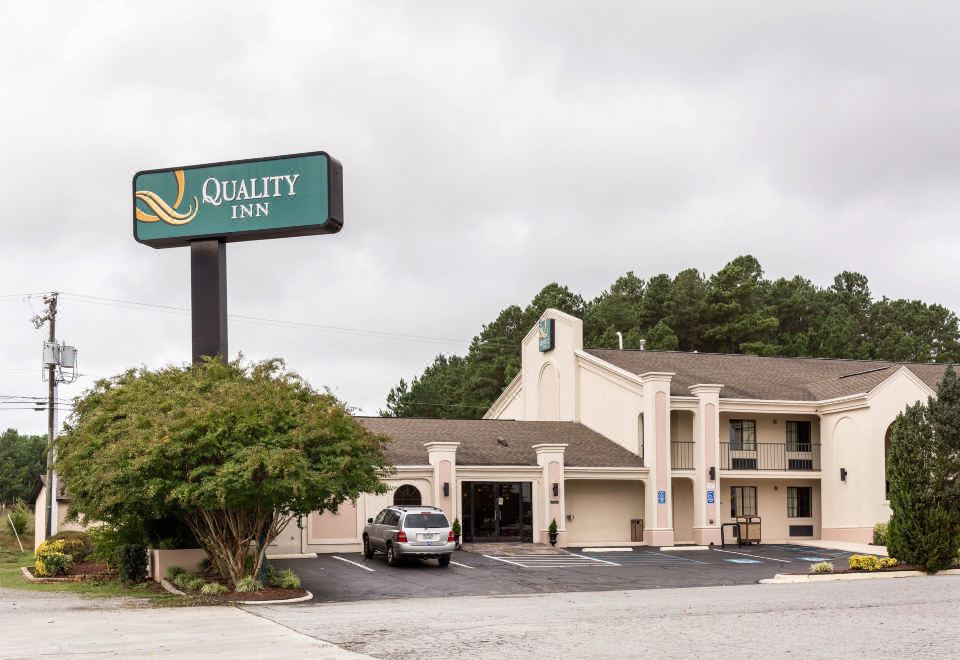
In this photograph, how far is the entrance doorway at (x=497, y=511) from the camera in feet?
121

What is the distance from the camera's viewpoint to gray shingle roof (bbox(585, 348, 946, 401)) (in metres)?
41.3

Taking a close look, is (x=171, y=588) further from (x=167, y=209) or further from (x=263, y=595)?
(x=167, y=209)

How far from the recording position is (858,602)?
19953 millimetres

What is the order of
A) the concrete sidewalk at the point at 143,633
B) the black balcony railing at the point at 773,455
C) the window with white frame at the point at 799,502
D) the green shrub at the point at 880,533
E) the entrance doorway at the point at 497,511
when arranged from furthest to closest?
the window with white frame at the point at 799,502
the black balcony railing at the point at 773,455
the entrance doorway at the point at 497,511
the green shrub at the point at 880,533
the concrete sidewalk at the point at 143,633

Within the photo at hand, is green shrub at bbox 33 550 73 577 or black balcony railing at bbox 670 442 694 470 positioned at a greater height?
black balcony railing at bbox 670 442 694 470

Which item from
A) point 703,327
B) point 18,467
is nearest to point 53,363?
point 703,327

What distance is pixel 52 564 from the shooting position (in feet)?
92.2

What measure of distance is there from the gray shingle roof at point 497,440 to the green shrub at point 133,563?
11.3 metres

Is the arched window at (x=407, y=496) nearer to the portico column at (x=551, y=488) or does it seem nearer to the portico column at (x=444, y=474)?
the portico column at (x=444, y=474)

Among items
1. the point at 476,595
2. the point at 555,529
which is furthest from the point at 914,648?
the point at 555,529

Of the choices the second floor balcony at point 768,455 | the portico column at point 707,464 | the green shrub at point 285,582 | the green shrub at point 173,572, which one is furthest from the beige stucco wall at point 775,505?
the green shrub at point 173,572

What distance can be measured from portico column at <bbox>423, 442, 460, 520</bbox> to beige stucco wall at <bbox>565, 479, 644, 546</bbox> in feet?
16.1

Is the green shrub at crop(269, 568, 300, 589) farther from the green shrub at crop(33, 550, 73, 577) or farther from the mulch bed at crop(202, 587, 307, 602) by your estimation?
the green shrub at crop(33, 550, 73, 577)

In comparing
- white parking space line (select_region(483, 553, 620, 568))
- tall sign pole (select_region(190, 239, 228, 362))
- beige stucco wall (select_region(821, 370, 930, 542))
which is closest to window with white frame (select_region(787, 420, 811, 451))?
beige stucco wall (select_region(821, 370, 930, 542))
